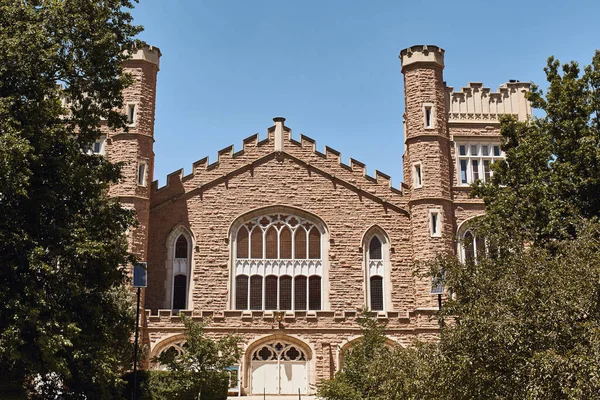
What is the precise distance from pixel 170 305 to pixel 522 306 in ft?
68.0

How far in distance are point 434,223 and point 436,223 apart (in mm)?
87

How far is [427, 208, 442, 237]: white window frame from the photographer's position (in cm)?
3188

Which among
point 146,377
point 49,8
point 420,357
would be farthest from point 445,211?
point 49,8

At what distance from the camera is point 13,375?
1656 cm

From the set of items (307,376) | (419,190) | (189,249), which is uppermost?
(419,190)

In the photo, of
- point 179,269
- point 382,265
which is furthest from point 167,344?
point 382,265

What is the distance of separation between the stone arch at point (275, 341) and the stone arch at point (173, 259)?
3343 mm

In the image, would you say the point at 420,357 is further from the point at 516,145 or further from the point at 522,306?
the point at 516,145

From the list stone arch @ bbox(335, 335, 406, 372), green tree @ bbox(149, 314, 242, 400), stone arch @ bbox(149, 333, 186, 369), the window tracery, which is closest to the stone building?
the window tracery

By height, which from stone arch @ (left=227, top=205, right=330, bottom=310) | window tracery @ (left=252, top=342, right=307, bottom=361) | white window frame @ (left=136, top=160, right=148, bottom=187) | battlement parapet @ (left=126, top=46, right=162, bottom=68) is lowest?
Answer: window tracery @ (left=252, top=342, right=307, bottom=361)

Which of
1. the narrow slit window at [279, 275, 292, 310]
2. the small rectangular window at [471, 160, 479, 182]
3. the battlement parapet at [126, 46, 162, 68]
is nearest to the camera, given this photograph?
the narrow slit window at [279, 275, 292, 310]

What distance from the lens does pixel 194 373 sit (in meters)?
24.0

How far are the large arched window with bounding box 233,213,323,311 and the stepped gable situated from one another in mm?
2461

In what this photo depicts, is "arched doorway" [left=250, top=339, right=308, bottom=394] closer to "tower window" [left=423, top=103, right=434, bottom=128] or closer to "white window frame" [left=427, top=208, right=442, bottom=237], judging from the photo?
"white window frame" [left=427, top=208, right=442, bottom=237]
